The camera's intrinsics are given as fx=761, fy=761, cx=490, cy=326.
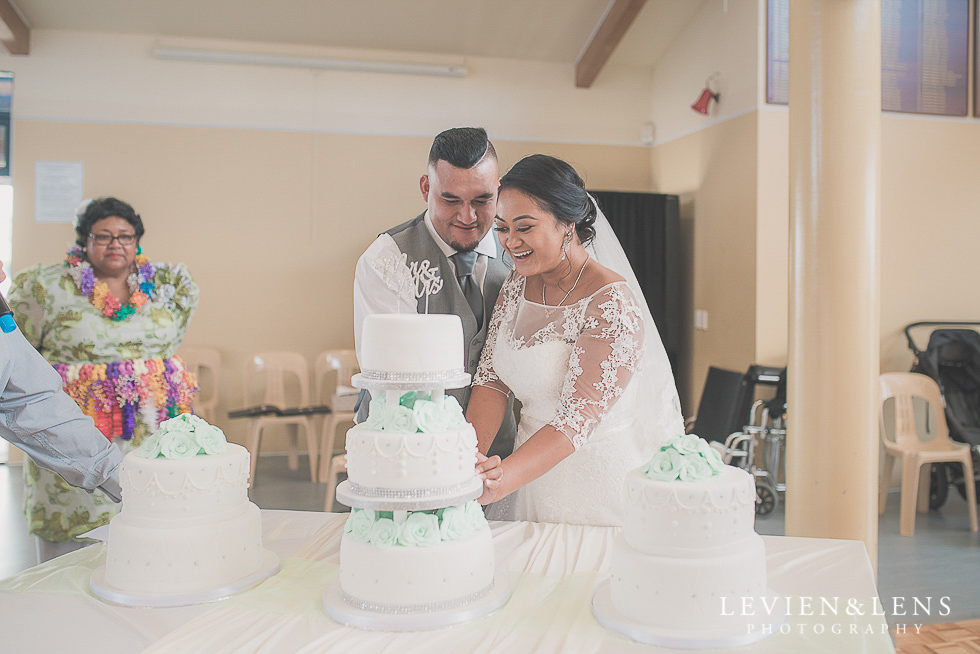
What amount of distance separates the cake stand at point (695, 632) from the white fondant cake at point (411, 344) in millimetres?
583

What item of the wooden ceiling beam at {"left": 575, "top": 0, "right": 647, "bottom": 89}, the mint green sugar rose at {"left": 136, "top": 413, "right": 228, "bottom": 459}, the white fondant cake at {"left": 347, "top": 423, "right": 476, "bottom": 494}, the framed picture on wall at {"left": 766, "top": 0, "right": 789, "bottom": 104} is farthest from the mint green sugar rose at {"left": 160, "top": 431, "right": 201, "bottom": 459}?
the wooden ceiling beam at {"left": 575, "top": 0, "right": 647, "bottom": 89}

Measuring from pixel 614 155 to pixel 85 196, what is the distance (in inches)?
186

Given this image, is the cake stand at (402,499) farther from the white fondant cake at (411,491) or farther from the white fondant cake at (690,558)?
the white fondant cake at (690,558)

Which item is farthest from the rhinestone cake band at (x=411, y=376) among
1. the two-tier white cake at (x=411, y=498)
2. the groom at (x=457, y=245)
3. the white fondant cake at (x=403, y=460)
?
the groom at (x=457, y=245)

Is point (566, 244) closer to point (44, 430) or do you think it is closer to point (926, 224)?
point (44, 430)

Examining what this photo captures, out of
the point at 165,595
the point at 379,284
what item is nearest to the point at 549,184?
the point at 379,284

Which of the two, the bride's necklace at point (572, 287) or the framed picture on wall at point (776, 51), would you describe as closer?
the bride's necklace at point (572, 287)

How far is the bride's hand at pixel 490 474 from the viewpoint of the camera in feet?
5.90

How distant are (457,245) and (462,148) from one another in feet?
1.04

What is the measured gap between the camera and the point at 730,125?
18.8 ft

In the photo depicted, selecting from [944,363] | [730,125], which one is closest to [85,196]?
[730,125]

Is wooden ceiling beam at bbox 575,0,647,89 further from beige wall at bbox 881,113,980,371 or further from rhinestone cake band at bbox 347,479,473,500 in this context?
rhinestone cake band at bbox 347,479,473,500

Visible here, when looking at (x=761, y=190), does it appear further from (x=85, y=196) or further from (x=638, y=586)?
(x=85, y=196)

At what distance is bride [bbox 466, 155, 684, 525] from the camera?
6.97 ft
